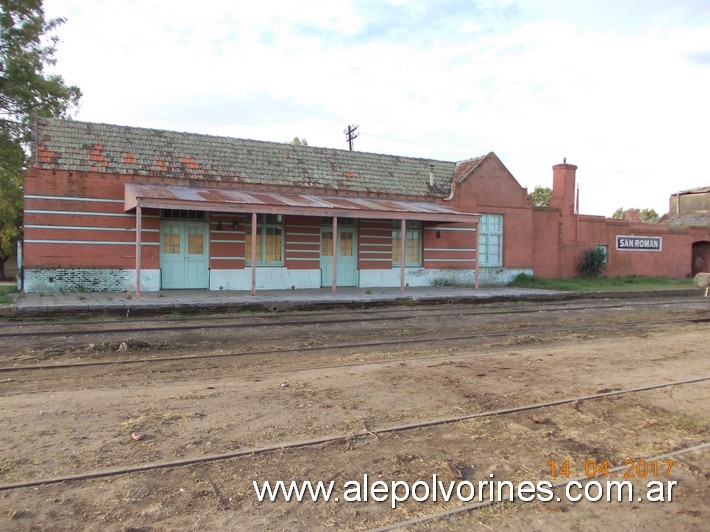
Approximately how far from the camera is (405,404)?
581cm

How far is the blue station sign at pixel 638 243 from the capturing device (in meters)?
27.6

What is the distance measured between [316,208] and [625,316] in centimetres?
921

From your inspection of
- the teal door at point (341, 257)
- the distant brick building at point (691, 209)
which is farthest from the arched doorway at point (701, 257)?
the teal door at point (341, 257)

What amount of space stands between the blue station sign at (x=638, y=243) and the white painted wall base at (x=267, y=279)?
16902mm

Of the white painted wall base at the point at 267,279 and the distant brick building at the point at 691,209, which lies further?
the distant brick building at the point at 691,209

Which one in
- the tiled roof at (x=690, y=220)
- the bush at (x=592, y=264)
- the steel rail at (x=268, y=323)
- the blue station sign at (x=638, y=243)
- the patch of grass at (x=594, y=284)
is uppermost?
the tiled roof at (x=690, y=220)

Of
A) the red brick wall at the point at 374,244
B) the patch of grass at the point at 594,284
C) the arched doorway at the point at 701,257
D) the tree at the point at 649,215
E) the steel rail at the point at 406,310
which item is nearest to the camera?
the steel rail at the point at 406,310

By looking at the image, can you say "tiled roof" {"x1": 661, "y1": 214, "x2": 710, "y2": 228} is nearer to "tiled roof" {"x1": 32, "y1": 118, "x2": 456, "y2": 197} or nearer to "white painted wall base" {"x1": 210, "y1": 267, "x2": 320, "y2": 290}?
"tiled roof" {"x1": 32, "y1": 118, "x2": 456, "y2": 197}

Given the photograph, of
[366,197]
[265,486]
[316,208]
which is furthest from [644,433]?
[366,197]

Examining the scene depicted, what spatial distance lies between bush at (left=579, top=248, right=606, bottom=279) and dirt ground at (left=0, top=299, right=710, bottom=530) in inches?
704

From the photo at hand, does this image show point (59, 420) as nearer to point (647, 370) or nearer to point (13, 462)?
point (13, 462)

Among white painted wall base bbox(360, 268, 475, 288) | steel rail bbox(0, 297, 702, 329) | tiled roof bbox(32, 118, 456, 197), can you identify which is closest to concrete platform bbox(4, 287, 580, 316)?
steel rail bbox(0, 297, 702, 329)

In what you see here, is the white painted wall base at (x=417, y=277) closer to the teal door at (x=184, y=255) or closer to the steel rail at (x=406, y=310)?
the steel rail at (x=406, y=310)

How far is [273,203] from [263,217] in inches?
99.6
